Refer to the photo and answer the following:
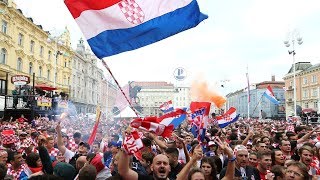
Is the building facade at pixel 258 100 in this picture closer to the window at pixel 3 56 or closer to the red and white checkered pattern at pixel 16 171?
the window at pixel 3 56

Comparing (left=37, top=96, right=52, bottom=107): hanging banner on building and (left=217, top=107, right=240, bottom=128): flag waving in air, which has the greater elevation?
(left=37, top=96, right=52, bottom=107): hanging banner on building

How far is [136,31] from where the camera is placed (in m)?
5.56

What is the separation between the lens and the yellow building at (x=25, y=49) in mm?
37562

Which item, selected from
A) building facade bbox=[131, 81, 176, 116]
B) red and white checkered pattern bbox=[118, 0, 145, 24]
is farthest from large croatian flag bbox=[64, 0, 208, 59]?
building facade bbox=[131, 81, 176, 116]

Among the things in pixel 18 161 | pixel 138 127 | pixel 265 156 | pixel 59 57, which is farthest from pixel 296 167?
pixel 59 57

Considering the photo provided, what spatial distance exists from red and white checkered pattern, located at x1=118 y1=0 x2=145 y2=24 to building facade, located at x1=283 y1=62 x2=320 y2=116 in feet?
231

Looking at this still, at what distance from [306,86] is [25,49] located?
61369 mm

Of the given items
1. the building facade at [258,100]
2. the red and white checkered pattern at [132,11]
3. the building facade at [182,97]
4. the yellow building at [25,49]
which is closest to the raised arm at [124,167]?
the red and white checkered pattern at [132,11]

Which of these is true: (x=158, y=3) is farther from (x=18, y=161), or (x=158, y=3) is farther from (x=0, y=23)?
(x=0, y=23)

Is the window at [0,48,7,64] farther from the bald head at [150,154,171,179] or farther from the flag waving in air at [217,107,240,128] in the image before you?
the bald head at [150,154,171,179]

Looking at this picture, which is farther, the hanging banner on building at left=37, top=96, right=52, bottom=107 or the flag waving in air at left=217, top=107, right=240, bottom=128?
the hanging banner on building at left=37, top=96, right=52, bottom=107

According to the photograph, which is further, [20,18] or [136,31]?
[20,18]

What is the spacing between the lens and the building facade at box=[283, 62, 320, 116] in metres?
73.4

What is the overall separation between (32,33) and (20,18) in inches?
183
